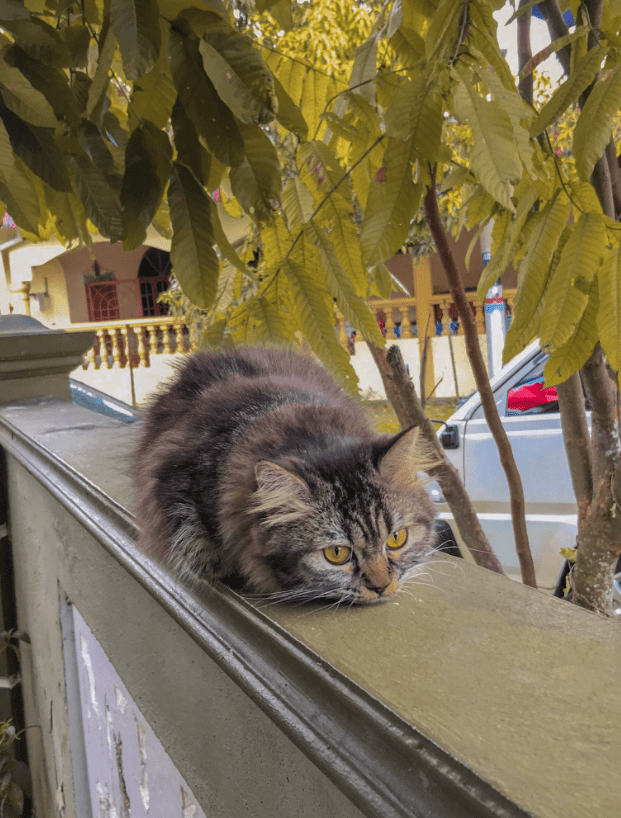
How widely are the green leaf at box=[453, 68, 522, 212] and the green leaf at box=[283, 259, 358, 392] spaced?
0.40 m

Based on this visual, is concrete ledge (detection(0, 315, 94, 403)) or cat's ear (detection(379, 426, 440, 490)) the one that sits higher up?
concrete ledge (detection(0, 315, 94, 403))

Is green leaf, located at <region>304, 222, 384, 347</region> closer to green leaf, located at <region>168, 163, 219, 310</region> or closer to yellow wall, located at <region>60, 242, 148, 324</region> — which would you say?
green leaf, located at <region>168, 163, 219, 310</region>

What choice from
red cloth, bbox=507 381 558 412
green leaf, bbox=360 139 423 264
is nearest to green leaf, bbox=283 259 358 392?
green leaf, bbox=360 139 423 264

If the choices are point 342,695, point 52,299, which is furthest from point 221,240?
point 52,299

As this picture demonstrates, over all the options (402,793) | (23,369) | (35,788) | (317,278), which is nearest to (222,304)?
(317,278)

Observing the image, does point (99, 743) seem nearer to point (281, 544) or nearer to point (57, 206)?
point (281, 544)

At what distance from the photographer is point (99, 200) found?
1.05 meters

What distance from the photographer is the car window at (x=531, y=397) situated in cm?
342

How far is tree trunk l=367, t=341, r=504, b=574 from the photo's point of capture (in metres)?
1.67

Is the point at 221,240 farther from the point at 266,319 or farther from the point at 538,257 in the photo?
the point at 538,257

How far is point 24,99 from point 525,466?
2.90 m

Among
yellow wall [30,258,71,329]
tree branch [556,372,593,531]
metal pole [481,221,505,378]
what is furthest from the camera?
yellow wall [30,258,71,329]

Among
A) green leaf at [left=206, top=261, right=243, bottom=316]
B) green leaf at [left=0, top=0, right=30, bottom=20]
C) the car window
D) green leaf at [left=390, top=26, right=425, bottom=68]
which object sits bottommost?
the car window

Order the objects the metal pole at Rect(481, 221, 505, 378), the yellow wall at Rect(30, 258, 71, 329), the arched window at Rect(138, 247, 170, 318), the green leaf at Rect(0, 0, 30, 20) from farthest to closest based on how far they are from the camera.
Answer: the arched window at Rect(138, 247, 170, 318) → the yellow wall at Rect(30, 258, 71, 329) → the metal pole at Rect(481, 221, 505, 378) → the green leaf at Rect(0, 0, 30, 20)
